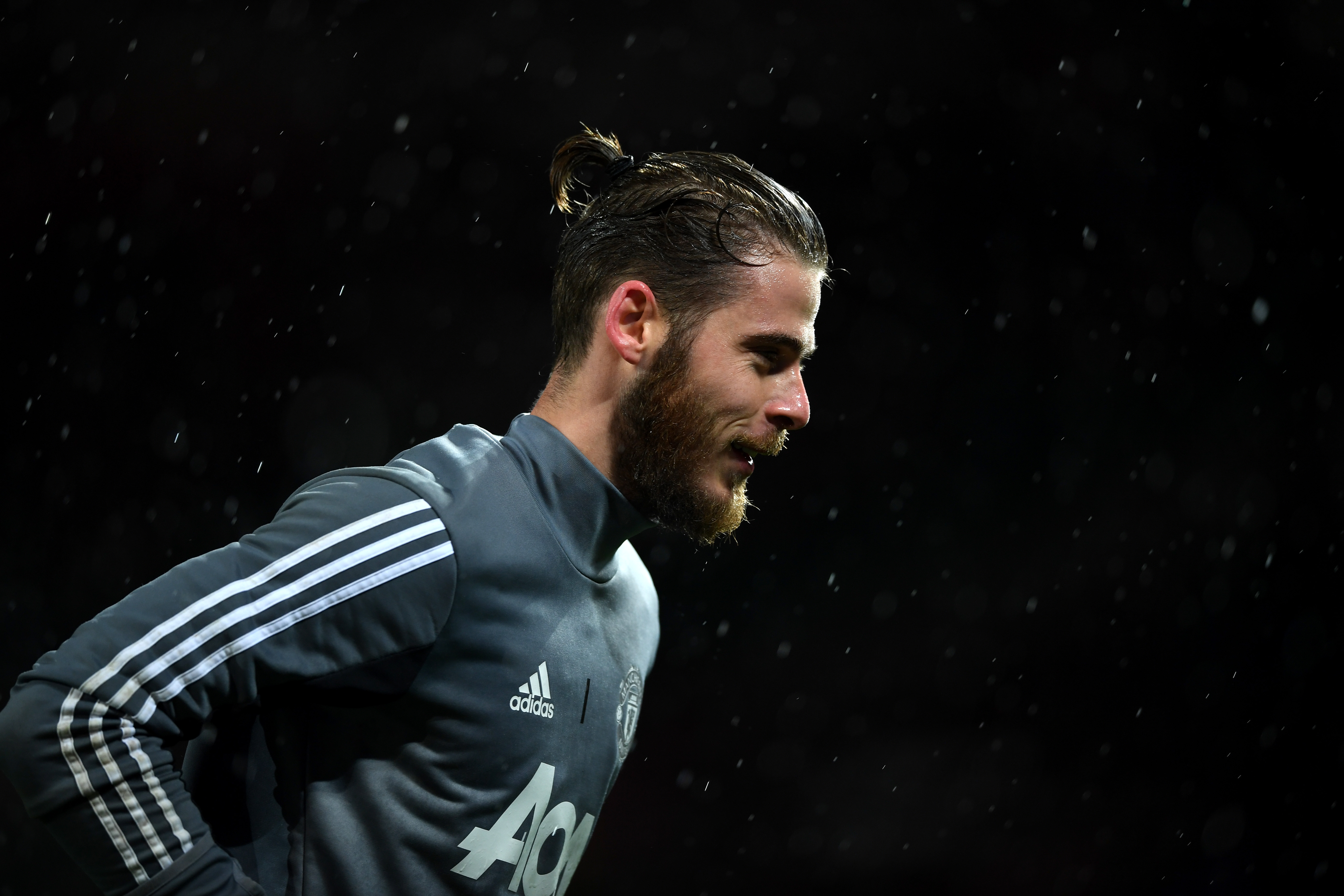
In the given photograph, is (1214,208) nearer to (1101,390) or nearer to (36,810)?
(1101,390)

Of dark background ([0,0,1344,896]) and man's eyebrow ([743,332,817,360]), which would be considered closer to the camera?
man's eyebrow ([743,332,817,360])

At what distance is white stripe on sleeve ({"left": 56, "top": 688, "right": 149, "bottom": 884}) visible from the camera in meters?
0.88

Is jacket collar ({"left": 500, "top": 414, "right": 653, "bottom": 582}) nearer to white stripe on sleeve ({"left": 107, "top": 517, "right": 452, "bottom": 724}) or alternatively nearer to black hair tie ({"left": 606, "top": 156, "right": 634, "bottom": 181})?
white stripe on sleeve ({"left": 107, "top": 517, "right": 452, "bottom": 724})

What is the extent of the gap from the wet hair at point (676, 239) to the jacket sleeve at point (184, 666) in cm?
40

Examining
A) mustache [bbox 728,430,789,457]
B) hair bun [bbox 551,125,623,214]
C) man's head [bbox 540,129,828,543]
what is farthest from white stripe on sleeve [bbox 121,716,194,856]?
hair bun [bbox 551,125,623,214]

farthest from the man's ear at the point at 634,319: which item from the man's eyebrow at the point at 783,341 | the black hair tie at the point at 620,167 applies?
the black hair tie at the point at 620,167

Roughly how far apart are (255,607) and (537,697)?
0.31m

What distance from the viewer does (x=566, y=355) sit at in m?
1.31

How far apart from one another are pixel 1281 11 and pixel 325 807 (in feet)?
9.97

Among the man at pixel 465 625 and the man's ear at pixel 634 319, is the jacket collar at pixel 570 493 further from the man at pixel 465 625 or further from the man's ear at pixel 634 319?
the man's ear at pixel 634 319

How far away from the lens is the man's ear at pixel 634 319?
4.05 feet

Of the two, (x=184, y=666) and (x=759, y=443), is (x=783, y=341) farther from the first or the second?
(x=184, y=666)

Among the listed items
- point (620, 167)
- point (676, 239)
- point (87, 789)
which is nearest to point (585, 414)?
point (676, 239)

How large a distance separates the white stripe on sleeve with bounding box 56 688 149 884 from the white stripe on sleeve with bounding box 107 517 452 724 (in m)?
0.03
